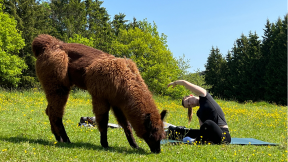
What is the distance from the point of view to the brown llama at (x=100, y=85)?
5715mm

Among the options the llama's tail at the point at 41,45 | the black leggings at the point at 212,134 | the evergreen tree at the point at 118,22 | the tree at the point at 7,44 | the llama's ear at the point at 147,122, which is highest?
the evergreen tree at the point at 118,22

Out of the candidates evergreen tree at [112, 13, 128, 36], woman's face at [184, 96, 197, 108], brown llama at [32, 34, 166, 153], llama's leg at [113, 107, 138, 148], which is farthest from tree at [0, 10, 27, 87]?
evergreen tree at [112, 13, 128, 36]

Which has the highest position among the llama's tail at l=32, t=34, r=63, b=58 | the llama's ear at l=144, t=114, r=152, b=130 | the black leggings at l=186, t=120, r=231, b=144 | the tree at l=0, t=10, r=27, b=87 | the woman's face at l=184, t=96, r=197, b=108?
the tree at l=0, t=10, r=27, b=87

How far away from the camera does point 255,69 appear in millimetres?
45719

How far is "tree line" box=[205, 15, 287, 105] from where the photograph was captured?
40.4 m

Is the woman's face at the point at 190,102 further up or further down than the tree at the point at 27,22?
further down

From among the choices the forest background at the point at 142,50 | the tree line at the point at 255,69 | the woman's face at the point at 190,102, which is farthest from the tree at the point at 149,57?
the woman's face at the point at 190,102

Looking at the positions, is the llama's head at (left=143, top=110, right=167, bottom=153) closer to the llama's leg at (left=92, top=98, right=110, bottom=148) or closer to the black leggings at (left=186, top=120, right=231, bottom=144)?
the llama's leg at (left=92, top=98, right=110, bottom=148)

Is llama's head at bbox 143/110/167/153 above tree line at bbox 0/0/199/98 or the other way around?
the other way around

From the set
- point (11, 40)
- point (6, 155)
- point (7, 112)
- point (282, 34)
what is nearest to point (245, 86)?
point (282, 34)

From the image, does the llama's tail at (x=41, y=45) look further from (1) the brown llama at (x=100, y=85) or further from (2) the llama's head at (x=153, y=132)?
(2) the llama's head at (x=153, y=132)

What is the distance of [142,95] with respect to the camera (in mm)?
5852

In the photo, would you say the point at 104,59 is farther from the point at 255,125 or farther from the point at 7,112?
the point at 255,125

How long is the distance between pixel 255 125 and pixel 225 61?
4478 centimetres
